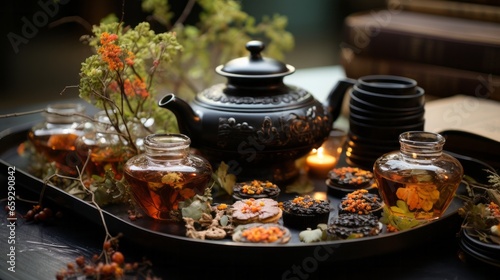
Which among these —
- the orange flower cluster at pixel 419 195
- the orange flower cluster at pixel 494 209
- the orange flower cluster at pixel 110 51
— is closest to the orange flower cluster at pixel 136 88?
the orange flower cluster at pixel 110 51

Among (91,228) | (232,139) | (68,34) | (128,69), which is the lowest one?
(68,34)

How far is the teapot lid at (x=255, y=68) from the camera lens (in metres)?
1.42

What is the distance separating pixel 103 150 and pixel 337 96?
550mm

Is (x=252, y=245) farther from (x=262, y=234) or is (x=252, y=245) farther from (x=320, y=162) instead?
(x=320, y=162)

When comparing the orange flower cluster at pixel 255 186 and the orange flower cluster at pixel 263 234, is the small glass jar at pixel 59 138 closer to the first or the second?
the orange flower cluster at pixel 255 186

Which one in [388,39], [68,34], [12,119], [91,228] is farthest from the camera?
[68,34]

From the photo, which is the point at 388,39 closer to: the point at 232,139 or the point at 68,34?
the point at 232,139

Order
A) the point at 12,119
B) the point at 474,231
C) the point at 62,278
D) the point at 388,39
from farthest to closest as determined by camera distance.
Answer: the point at 388,39 → the point at 12,119 → the point at 474,231 → the point at 62,278

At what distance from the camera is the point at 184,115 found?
141 cm

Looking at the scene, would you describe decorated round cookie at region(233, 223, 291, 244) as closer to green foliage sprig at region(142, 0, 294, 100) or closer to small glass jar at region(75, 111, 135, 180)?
small glass jar at region(75, 111, 135, 180)

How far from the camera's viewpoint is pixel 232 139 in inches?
54.9

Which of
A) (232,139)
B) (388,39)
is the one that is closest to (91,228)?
(232,139)

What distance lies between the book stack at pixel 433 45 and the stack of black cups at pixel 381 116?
2.21 feet

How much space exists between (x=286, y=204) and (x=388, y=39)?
3.96ft
